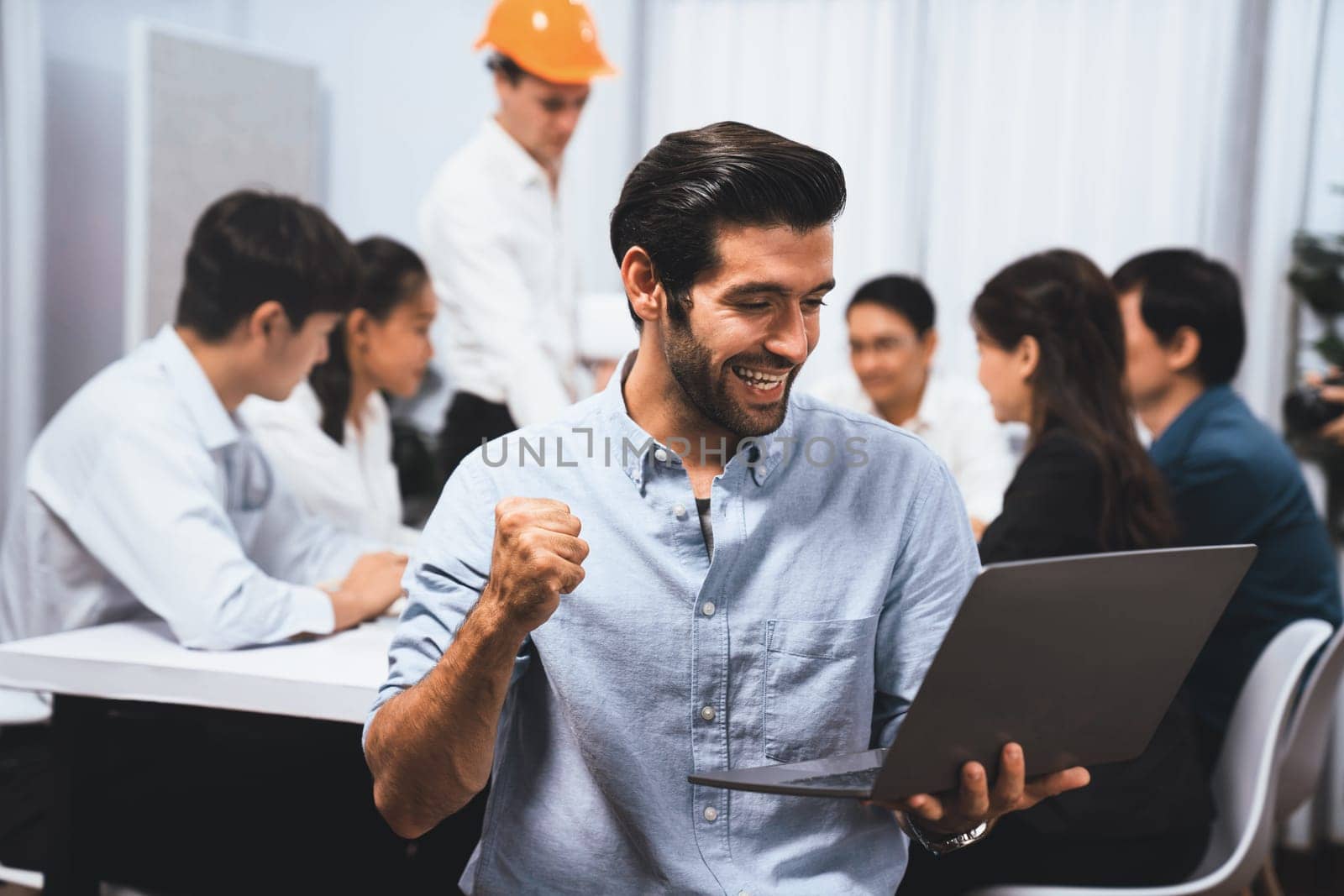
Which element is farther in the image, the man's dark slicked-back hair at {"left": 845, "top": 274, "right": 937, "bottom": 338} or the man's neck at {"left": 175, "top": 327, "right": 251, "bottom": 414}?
the man's dark slicked-back hair at {"left": 845, "top": 274, "right": 937, "bottom": 338}

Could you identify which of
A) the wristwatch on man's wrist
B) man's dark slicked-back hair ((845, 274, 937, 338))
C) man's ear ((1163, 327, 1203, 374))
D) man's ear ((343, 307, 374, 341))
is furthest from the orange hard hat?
the wristwatch on man's wrist

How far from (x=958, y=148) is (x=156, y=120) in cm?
230

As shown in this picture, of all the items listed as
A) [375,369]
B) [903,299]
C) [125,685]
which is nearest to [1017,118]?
[903,299]

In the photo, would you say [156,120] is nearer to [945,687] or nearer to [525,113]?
[525,113]

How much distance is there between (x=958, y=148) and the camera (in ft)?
11.9

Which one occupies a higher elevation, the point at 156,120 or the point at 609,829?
the point at 156,120

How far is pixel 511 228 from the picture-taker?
2.78 metres

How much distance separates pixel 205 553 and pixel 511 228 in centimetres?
132

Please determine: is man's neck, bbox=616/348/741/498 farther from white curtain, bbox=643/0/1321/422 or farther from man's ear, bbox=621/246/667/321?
white curtain, bbox=643/0/1321/422

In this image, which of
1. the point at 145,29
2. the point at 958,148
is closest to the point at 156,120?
the point at 145,29

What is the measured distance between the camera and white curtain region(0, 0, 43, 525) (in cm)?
345

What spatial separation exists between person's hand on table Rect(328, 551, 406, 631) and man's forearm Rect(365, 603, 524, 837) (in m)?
0.57

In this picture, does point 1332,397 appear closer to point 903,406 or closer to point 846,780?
point 903,406

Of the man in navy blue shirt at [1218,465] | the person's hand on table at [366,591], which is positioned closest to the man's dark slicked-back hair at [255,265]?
the person's hand on table at [366,591]
